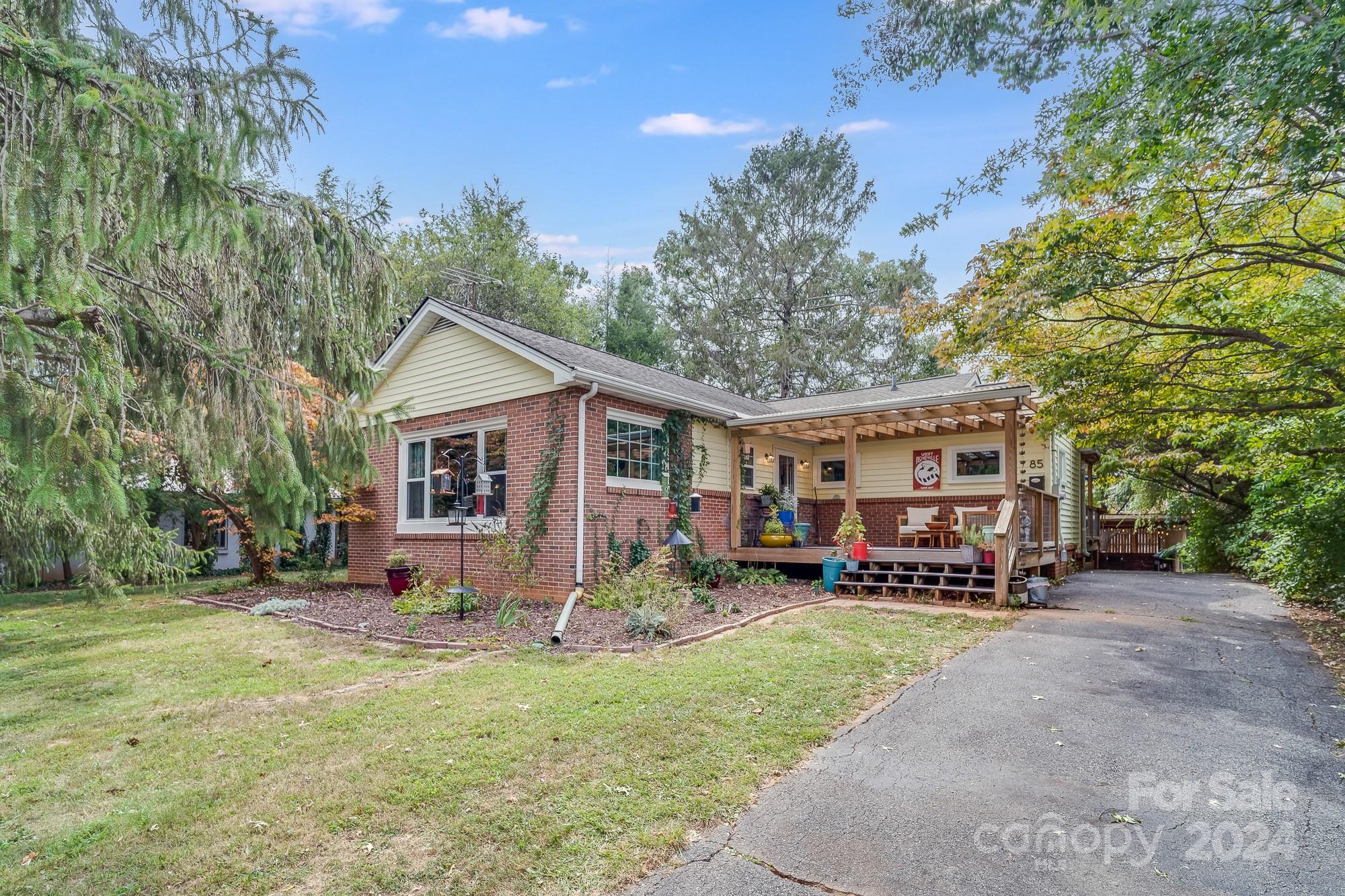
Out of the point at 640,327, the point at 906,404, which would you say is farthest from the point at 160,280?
the point at 640,327

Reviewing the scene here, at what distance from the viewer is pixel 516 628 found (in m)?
7.66

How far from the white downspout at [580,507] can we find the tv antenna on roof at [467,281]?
17.0m

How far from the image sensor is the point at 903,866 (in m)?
2.79

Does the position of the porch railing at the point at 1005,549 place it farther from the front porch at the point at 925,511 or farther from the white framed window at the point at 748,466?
the white framed window at the point at 748,466

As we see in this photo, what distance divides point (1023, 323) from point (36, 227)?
836cm

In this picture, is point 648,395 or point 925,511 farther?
point 925,511

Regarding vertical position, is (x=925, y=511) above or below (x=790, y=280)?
below

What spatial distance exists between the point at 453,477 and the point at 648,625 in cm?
556

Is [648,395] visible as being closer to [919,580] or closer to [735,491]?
[735,491]

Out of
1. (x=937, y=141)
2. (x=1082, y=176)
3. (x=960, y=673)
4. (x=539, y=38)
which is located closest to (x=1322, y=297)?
(x=1082, y=176)

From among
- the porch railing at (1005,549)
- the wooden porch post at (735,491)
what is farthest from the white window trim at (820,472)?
the porch railing at (1005,549)

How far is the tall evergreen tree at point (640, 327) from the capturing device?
29.4 meters

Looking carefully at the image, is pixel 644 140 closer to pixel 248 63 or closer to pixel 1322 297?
pixel 248 63

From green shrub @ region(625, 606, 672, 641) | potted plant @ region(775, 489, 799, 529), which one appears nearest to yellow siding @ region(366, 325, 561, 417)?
green shrub @ region(625, 606, 672, 641)
